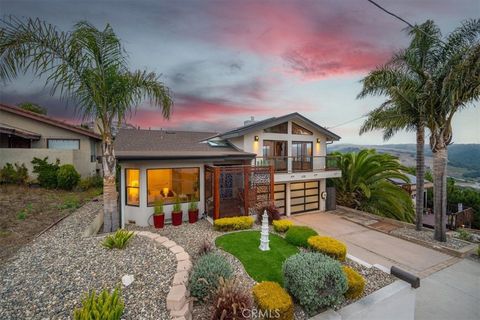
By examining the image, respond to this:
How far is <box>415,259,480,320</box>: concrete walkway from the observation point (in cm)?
499

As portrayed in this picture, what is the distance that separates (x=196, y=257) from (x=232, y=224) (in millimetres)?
2664

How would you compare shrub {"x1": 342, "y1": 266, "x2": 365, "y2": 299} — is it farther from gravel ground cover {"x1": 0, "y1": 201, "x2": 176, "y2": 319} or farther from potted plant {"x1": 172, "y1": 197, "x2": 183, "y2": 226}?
potted plant {"x1": 172, "y1": 197, "x2": 183, "y2": 226}

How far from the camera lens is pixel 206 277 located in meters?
4.08

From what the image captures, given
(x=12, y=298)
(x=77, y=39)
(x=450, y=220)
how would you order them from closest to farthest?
(x=12, y=298) → (x=77, y=39) → (x=450, y=220)

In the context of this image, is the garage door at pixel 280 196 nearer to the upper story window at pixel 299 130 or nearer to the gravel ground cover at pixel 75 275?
the upper story window at pixel 299 130

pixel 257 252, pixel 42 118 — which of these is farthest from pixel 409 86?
pixel 42 118

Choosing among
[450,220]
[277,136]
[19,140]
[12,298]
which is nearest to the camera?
[12,298]

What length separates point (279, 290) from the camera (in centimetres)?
398

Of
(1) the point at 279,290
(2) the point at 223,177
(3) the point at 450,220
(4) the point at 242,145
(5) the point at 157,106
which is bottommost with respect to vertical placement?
(3) the point at 450,220

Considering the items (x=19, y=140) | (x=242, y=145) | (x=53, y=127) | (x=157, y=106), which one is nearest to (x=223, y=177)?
(x=242, y=145)

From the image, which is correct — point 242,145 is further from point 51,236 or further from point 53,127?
point 53,127

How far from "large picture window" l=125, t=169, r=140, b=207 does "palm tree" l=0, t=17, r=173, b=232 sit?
2.47m

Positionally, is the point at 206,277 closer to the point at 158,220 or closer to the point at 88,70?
the point at 158,220

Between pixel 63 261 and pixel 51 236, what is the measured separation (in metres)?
2.18
